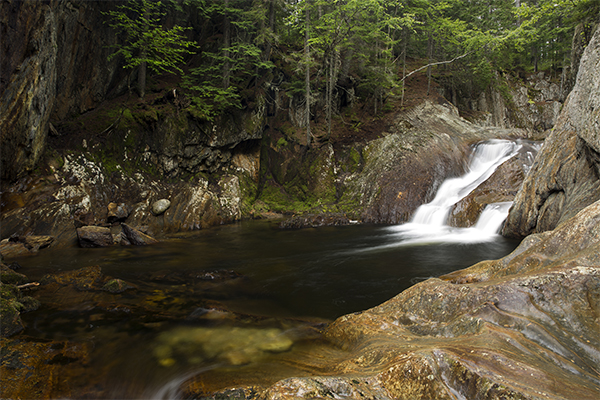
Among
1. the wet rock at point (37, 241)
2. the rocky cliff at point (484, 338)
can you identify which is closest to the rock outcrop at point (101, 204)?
the wet rock at point (37, 241)

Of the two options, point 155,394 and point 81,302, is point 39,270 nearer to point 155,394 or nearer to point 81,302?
point 81,302

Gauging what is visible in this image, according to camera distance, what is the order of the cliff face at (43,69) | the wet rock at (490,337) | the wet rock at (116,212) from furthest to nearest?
the wet rock at (116,212) → the cliff face at (43,69) → the wet rock at (490,337)

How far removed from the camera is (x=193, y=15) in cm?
1922

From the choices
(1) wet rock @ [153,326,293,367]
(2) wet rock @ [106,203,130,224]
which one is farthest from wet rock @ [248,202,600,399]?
(2) wet rock @ [106,203,130,224]

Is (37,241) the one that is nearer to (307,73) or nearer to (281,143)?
(281,143)

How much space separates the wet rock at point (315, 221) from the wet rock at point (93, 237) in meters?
6.54

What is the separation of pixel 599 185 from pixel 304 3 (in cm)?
1545

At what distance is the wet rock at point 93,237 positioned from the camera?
985 cm

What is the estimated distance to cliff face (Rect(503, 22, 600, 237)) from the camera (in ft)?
20.0

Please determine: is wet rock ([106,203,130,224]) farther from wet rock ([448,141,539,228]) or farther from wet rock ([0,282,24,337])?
wet rock ([448,141,539,228])

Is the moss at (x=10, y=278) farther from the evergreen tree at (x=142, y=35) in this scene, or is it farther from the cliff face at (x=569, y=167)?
the cliff face at (x=569, y=167)

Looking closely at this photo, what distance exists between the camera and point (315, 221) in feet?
46.1

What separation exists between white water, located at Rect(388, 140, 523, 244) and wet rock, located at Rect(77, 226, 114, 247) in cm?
966

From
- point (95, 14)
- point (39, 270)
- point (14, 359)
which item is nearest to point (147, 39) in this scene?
point (95, 14)
